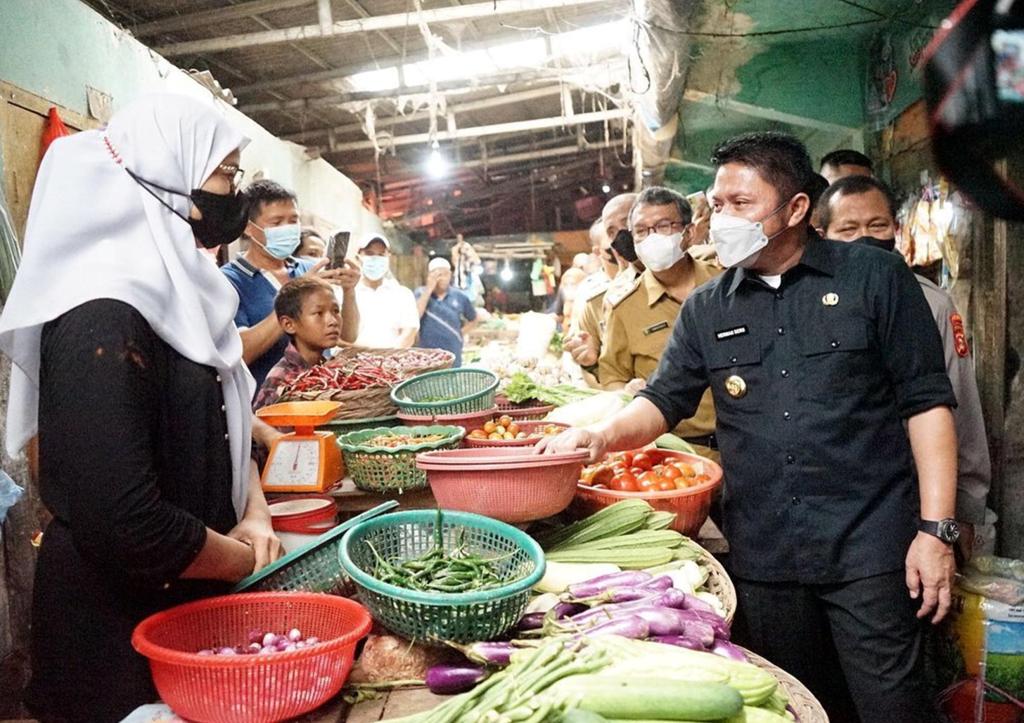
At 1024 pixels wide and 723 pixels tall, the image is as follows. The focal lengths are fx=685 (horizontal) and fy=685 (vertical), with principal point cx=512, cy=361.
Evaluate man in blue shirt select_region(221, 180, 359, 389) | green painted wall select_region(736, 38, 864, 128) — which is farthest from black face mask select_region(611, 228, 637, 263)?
green painted wall select_region(736, 38, 864, 128)

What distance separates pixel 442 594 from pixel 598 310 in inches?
152

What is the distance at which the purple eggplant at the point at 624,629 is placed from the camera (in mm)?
1614

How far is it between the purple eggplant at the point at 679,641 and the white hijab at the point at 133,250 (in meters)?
1.19

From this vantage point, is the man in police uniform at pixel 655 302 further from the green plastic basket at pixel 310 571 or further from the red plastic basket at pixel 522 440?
the green plastic basket at pixel 310 571

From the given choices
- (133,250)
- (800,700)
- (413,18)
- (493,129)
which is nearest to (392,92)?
(413,18)

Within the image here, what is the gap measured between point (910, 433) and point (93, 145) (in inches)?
106

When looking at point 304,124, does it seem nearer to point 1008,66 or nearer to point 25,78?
point 25,78

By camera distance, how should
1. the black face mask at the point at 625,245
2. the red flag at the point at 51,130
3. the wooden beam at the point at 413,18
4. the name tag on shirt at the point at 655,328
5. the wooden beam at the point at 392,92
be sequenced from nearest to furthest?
the name tag on shirt at the point at 655,328
the red flag at the point at 51,130
the black face mask at the point at 625,245
the wooden beam at the point at 413,18
the wooden beam at the point at 392,92

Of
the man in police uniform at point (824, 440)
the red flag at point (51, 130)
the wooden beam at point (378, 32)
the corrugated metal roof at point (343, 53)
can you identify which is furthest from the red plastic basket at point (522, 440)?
the wooden beam at point (378, 32)

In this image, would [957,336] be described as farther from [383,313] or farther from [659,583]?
[383,313]

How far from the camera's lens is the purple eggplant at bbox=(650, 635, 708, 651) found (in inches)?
63.2

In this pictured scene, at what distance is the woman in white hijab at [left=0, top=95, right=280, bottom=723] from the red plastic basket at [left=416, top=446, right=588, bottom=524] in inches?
20.5

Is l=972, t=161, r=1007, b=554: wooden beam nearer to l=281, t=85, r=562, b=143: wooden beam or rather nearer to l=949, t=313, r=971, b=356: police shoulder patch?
l=949, t=313, r=971, b=356: police shoulder patch

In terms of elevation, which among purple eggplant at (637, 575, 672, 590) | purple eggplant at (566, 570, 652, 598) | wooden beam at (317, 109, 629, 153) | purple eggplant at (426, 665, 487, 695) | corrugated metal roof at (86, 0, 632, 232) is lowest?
purple eggplant at (426, 665, 487, 695)
